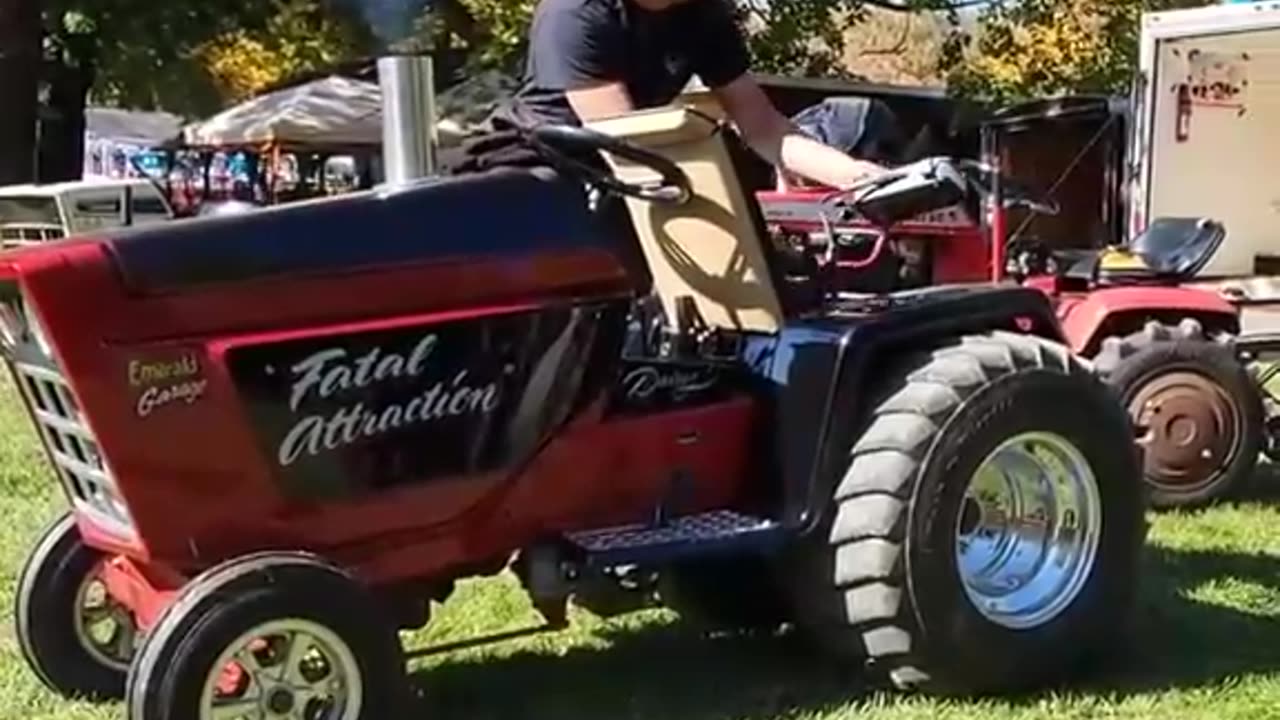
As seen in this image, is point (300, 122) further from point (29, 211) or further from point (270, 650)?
point (270, 650)

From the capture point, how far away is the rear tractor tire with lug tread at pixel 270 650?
152 inches

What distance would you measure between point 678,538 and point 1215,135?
724cm

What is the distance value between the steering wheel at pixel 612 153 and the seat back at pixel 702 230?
2cm

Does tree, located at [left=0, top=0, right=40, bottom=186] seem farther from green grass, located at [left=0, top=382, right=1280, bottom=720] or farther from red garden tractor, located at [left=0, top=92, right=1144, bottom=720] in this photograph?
red garden tractor, located at [left=0, top=92, right=1144, bottom=720]

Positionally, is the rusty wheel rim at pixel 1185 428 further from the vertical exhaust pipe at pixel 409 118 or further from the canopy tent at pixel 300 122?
the canopy tent at pixel 300 122

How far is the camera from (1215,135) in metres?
10.9

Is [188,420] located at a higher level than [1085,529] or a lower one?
higher

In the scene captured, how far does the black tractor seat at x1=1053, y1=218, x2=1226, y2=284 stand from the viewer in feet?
25.6

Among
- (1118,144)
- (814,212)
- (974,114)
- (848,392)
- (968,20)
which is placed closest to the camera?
(848,392)

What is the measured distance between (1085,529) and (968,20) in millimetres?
18715

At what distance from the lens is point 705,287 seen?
4676mm

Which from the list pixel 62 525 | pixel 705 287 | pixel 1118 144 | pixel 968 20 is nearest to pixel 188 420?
pixel 62 525

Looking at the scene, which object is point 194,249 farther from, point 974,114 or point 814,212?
point 974,114

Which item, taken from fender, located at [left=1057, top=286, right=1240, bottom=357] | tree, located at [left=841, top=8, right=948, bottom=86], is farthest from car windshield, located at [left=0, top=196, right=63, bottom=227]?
fender, located at [left=1057, top=286, right=1240, bottom=357]
